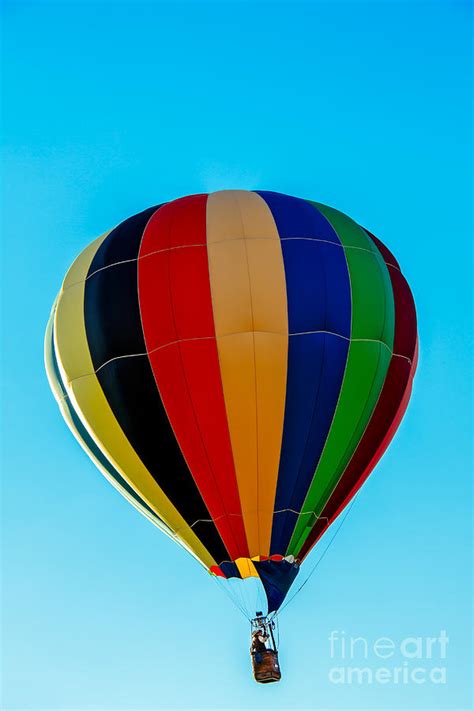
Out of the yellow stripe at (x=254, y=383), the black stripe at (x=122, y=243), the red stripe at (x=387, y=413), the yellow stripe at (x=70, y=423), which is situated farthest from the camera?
the black stripe at (x=122, y=243)

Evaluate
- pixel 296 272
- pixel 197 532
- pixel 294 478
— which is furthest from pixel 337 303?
pixel 197 532

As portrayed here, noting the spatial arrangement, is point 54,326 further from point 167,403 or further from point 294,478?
point 294,478

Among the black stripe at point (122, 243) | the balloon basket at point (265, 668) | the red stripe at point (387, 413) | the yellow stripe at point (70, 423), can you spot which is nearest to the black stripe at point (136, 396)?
the black stripe at point (122, 243)

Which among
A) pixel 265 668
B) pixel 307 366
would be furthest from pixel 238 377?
pixel 265 668

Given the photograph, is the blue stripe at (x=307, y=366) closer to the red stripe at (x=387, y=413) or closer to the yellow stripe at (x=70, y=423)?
the red stripe at (x=387, y=413)

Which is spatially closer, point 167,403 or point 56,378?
point 167,403

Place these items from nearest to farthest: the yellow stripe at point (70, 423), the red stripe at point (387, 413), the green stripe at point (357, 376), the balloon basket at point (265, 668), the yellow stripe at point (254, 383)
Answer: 1. the balloon basket at point (265, 668)
2. the yellow stripe at point (254, 383)
3. the green stripe at point (357, 376)
4. the red stripe at point (387, 413)
5. the yellow stripe at point (70, 423)
